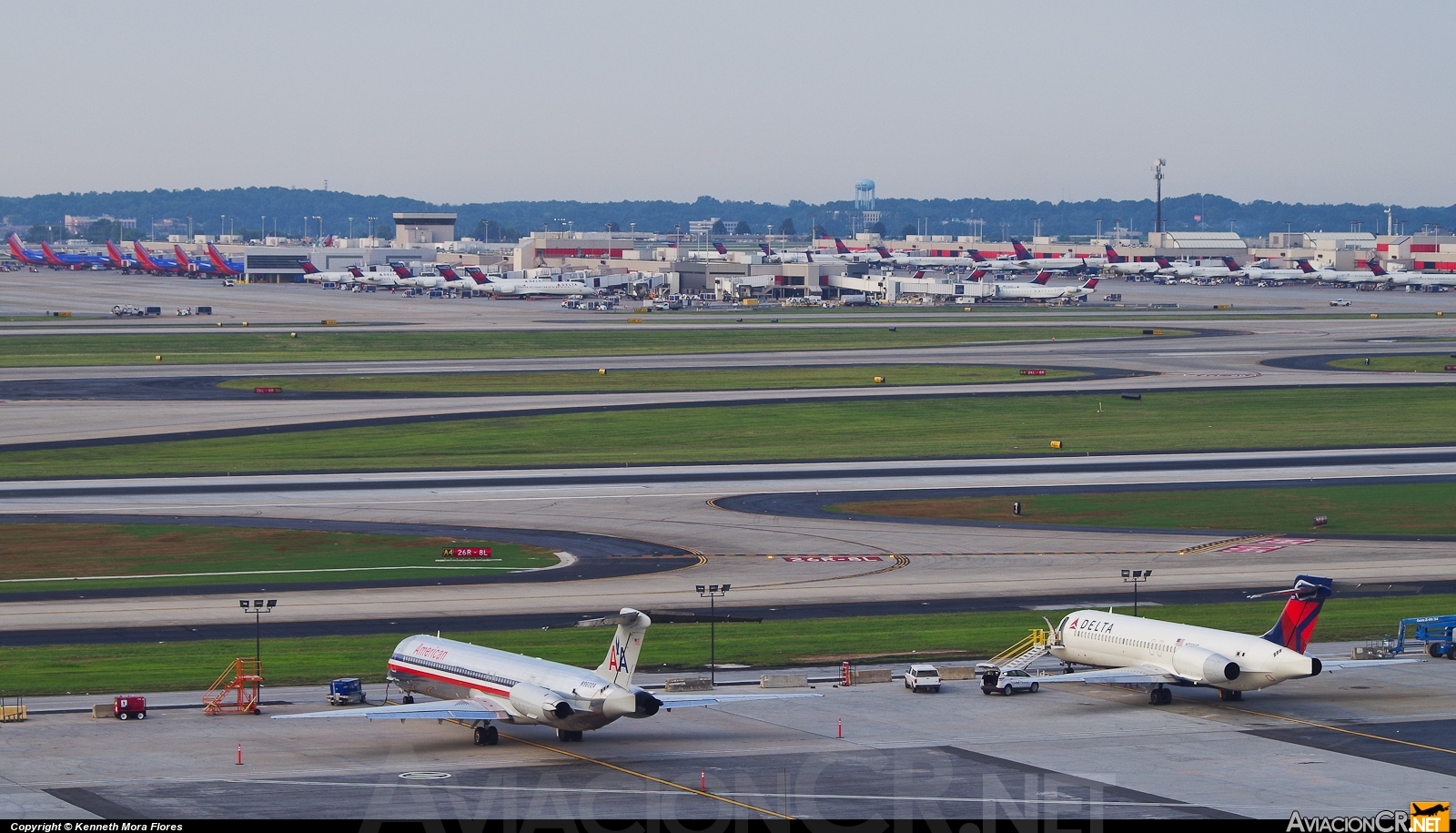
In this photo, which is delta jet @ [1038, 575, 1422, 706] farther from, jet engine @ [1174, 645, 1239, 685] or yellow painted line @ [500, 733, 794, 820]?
yellow painted line @ [500, 733, 794, 820]

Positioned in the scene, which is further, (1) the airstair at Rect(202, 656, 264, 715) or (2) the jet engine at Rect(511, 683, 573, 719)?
(1) the airstair at Rect(202, 656, 264, 715)

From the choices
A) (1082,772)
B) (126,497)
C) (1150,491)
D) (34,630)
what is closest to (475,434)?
(126,497)

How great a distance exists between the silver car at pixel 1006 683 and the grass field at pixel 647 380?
94.5 meters

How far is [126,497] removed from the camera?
94875mm

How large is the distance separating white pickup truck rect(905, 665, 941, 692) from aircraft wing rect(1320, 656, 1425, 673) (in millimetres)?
12630

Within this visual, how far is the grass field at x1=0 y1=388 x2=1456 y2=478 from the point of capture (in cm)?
11006

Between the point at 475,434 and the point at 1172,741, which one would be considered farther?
the point at 475,434

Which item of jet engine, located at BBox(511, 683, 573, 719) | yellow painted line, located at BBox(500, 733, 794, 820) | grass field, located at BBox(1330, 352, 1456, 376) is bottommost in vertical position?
yellow painted line, located at BBox(500, 733, 794, 820)

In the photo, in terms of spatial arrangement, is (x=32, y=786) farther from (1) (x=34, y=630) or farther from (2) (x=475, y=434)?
(2) (x=475, y=434)

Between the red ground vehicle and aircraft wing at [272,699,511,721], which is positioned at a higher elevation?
aircraft wing at [272,699,511,721]

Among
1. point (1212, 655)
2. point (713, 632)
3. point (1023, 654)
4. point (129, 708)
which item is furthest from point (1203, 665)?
point (129, 708)

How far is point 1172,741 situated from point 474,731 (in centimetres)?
2136

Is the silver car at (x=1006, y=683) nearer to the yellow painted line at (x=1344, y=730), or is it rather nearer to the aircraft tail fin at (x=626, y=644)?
the yellow painted line at (x=1344, y=730)

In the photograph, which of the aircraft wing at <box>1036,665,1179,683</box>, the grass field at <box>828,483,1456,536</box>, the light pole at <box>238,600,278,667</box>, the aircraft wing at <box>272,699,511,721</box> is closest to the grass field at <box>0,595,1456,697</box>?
the light pole at <box>238,600,278,667</box>
